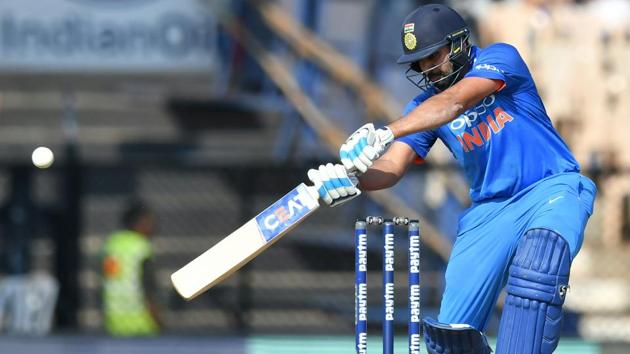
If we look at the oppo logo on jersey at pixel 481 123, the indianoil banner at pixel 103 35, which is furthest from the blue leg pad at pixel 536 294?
the indianoil banner at pixel 103 35

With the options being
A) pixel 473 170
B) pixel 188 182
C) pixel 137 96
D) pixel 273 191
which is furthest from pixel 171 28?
pixel 473 170

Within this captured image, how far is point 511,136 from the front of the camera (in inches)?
186

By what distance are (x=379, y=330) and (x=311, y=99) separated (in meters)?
2.79

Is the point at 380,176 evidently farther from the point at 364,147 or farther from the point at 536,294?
the point at 536,294

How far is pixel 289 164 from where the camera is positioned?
29.0 ft

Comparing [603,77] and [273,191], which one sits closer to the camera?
[273,191]

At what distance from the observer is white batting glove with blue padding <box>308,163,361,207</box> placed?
450 cm

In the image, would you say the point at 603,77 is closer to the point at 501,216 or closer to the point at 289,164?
the point at 289,164

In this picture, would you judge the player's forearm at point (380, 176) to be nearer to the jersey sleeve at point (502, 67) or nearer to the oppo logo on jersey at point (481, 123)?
the oppo logo on jersey at point (481, 123)

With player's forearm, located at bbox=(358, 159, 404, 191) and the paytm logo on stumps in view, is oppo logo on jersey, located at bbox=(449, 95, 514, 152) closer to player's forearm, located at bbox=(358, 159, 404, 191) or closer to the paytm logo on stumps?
player's forearm, located at bbox=(358, 159, 404, 191)

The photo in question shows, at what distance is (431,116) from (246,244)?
80 cm

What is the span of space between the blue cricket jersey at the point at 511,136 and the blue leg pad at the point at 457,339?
538mm

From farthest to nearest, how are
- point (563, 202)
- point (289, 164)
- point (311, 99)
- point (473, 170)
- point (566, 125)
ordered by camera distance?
point (311, 99)
point (566, 125)
point (289, 164)
point (473, 170)
point (563, 202)

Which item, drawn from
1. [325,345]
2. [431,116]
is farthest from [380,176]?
[325,345]
